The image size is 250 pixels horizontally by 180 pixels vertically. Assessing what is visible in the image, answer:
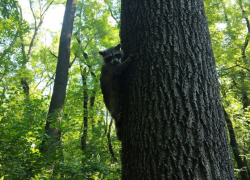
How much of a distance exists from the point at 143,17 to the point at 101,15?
12.6 m

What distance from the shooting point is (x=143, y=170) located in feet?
5.71

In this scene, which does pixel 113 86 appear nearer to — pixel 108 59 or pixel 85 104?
pixel 108 59

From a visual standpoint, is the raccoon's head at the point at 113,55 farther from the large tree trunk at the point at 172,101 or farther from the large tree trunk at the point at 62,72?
the large tree trunk at the point at 62,72

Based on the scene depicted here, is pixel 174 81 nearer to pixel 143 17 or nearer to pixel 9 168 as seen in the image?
pixel 143 17

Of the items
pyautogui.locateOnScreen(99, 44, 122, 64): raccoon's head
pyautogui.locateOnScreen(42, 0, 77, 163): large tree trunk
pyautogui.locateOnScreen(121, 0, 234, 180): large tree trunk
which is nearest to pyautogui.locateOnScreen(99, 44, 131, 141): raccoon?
pyautogui.locateOnScreen(99, 44, 122, 64): raccoon's head

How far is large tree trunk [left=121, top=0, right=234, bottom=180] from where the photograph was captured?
5.39 ft

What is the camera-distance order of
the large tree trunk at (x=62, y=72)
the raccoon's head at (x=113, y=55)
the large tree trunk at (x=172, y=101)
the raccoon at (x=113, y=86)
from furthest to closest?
1. the large tree trunk at (x=62, y=72)
2. the raccoon's head at (x=113, y=55)
3. the raccoon at (x=113, y=86)
4. the large tree trunk at (x=172, y=101)

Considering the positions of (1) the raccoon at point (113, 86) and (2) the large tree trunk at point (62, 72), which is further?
(2) the large tree trunk at point (62, 72)

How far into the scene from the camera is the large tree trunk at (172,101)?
164cm

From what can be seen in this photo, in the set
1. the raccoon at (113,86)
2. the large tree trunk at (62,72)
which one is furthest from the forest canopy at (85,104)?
the raccoon at (113,86)

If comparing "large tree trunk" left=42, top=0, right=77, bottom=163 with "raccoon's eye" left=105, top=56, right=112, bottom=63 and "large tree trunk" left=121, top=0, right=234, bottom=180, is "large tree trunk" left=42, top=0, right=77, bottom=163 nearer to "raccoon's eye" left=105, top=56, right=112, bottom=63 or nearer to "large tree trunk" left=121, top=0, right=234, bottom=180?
"raccoon's eye" left=105, top=56, right=112, bottom=63

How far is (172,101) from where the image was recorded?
71.5 inches

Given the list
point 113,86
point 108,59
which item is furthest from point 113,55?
point 113,86

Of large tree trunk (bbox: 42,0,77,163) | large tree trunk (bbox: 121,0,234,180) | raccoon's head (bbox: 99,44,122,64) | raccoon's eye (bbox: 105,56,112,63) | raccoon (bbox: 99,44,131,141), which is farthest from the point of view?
large tree trunk (bbox: 42,0,77,163)
